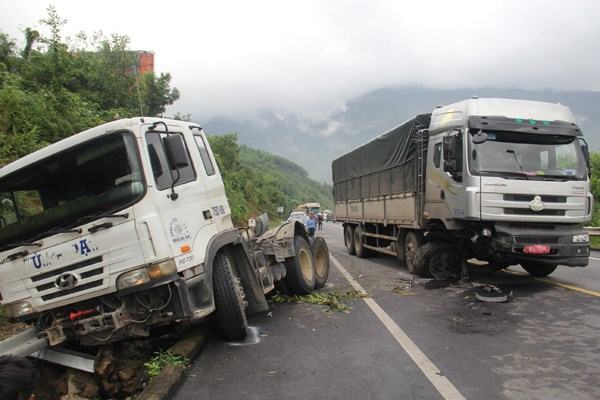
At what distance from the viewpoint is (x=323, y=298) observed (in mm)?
8102

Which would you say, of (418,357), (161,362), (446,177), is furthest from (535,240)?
(161,362)

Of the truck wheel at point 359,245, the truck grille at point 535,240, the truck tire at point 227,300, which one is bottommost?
the truck wheel at point 359,245

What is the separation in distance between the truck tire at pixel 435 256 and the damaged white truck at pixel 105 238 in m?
5.35

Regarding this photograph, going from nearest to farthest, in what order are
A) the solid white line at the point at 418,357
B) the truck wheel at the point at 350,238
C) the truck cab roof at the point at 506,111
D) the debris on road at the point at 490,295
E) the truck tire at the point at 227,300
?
the solid white line at the point at 418,357 → the truck tire at the point at 227,300 → the debris on road at the point at 490,295 → the truck cab roof at the point at 506,111 → the truck wheel at the point at 350,238

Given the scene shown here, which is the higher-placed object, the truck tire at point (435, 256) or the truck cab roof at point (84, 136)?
the truck cab roof at point (84, 136)

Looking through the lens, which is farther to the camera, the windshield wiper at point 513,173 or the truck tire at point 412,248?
the truck tire at point 412,248

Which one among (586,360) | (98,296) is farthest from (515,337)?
(98,296)

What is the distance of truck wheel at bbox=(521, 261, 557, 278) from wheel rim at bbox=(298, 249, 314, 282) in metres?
4.05

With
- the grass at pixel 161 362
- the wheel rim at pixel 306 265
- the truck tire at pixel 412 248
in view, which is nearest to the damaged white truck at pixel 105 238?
the grass at pixel 161 362

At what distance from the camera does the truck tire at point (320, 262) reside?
9.10m

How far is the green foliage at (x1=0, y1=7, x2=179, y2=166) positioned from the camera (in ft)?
35.7

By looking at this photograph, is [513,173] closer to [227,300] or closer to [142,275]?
[227,300]

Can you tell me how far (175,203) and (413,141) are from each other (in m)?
6.60

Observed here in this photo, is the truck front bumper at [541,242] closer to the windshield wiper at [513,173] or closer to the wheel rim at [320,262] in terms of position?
the windshield wiper at [513,173]
